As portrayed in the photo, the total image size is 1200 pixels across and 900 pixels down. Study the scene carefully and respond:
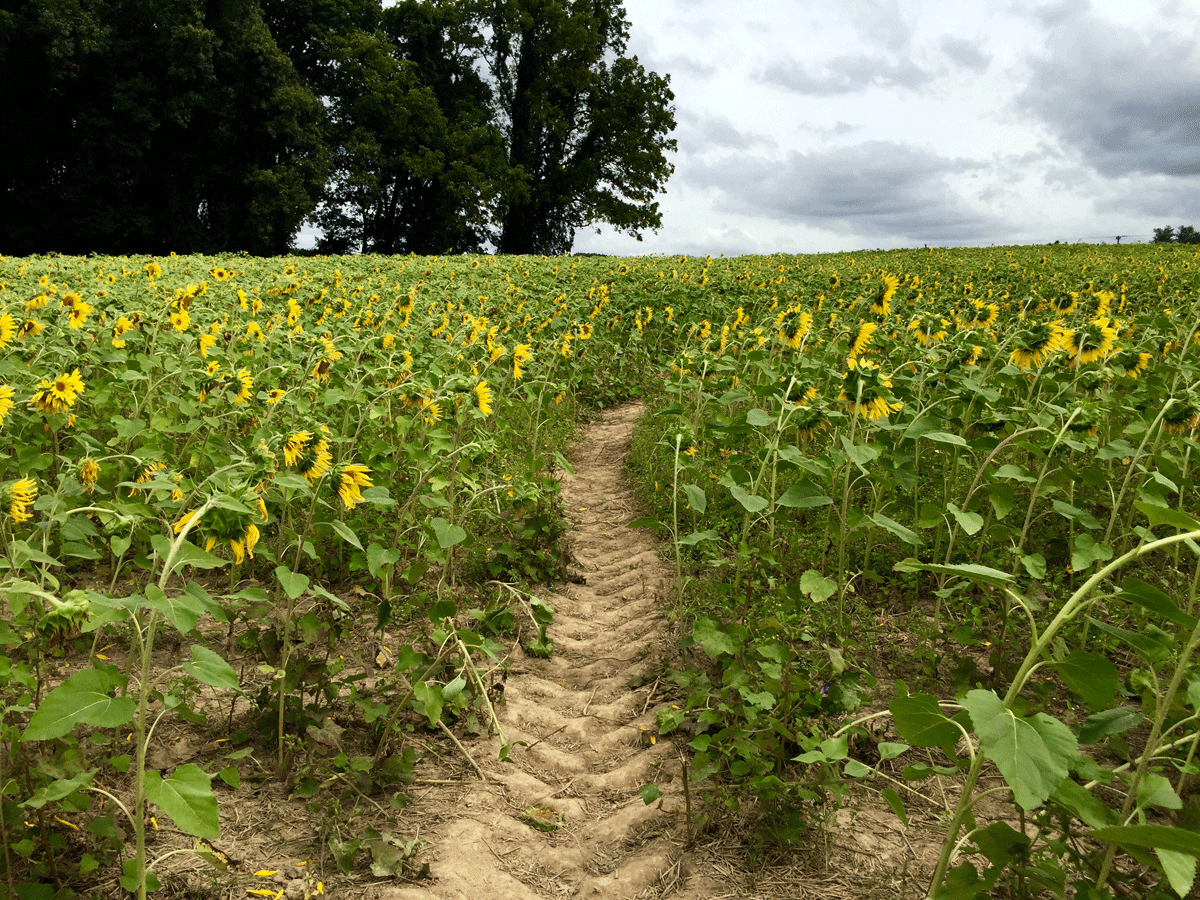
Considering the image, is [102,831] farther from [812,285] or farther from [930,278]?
[930,278]

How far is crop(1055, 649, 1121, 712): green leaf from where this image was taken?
4.45 ft

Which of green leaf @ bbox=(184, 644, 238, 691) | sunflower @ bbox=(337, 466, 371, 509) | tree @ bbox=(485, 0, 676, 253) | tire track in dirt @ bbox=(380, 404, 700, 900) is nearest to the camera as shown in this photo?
green leaf @ bbox=(184, 644, 238, 691)

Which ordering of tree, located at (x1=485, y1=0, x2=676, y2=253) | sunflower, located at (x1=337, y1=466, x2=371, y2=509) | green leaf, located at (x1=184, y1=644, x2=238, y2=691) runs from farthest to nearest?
tree, located at (x1=485, y1=0, x2=676, y2=253) → sunflower, located at (x1=337, y1=466, x2=371, y2=509) → green leaf, located at (x1=184, y1=644, x2=238, y2=691)

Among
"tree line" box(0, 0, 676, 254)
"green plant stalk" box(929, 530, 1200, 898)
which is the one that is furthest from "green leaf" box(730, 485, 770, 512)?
"tree line" box(0, 0, 676, 254)

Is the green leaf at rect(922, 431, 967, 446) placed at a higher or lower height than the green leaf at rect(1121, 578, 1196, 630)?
higher

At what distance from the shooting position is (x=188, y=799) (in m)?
1.46

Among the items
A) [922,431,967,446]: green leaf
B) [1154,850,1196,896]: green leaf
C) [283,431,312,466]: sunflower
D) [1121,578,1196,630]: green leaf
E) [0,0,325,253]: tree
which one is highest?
[0,0,325,253]: tree

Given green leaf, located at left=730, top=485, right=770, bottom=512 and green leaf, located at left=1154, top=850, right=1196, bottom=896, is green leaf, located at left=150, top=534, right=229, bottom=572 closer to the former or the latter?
green leaf, located at left=730, top=485, right=770, bottom=512

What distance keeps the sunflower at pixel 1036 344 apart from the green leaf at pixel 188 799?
11.6ft

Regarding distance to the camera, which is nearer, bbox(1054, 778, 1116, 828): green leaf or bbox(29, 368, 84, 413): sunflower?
bbox(1054, 778, 1116, 828): green leaf

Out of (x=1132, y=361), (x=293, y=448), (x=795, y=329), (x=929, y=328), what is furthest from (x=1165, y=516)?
(x=929, y=328)

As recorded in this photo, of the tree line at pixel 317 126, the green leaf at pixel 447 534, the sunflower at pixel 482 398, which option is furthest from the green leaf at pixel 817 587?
the tree line at pixel 317 126

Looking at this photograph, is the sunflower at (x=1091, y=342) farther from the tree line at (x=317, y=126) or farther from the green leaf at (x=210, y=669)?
the tree line at (x=317, y=126)

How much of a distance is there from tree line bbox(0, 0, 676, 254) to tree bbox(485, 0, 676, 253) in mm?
89
